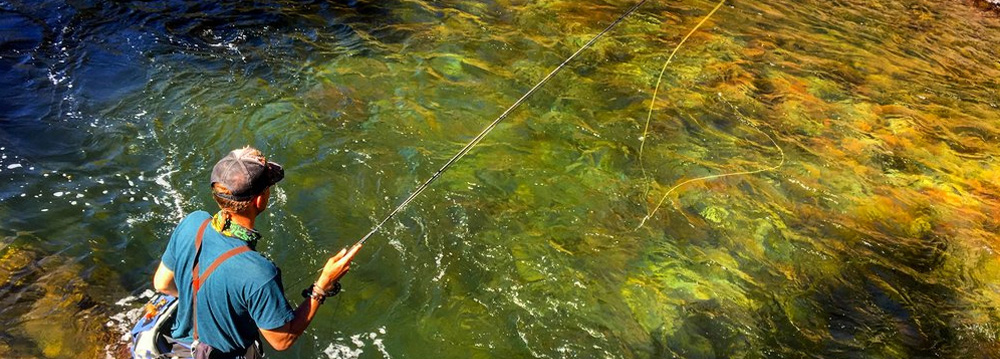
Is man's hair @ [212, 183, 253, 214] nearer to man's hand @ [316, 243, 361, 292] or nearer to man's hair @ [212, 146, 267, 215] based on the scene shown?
man's hair @ [212, 146, 267, 215]

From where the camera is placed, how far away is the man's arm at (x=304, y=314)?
2.88 m

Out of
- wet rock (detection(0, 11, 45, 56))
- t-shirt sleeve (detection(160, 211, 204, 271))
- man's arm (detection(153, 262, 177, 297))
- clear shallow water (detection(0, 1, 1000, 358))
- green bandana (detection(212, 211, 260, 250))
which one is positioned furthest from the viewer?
wet rock (detection(0, 11, 45, 56))

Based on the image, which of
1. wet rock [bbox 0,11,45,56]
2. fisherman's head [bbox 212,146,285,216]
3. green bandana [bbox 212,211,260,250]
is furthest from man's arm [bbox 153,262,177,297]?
wet rock [bbox 0,11,45,56]

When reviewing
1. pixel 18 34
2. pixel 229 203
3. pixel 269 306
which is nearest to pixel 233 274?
pixel 269 306

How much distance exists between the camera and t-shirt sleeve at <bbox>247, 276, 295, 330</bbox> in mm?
2758

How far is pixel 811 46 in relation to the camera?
1059 centimetres

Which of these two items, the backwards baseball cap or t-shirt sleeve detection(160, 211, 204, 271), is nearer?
the backwards baseball cap

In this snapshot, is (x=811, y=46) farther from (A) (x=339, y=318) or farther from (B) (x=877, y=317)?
(A) (x=339, y=318)

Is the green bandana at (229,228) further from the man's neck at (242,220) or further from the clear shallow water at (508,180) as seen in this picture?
the clear shallow water at (508,180)

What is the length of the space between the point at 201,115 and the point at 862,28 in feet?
36.8

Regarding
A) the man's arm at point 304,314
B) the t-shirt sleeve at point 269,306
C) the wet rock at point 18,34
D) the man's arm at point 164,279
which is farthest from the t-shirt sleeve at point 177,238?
the wet rock at point 18,34

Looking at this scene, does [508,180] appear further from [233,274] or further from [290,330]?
[233,274]

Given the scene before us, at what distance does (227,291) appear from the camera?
9.12 feet

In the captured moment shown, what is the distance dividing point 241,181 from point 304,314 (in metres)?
0.70
